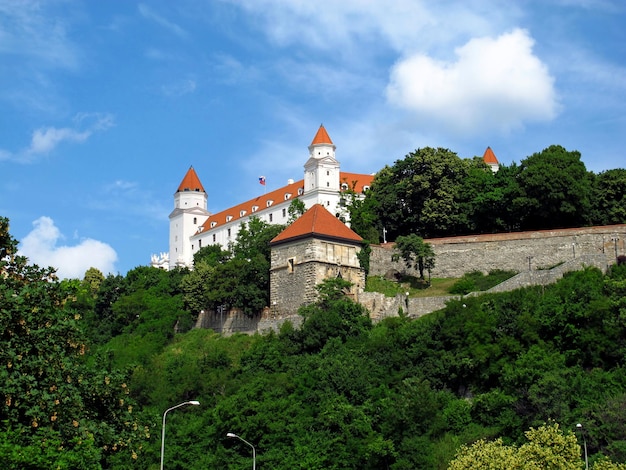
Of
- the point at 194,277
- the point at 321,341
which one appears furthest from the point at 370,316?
the point at 194,277

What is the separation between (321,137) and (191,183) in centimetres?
2194

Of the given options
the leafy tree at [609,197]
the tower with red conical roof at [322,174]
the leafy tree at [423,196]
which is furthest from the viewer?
the tower with red conical roof at [322,174]

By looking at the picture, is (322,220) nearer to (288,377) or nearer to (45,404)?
(288,377)

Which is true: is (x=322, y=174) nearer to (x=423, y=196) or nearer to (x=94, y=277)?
(x=423, y=196)

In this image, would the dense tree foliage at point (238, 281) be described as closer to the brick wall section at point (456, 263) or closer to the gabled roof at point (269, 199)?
the brick wall section at point (456, 263)

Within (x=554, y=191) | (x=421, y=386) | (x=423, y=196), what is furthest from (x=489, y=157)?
(x=421, y=386)

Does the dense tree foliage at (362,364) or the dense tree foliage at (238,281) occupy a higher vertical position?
the dense tree foliage at (238,281)

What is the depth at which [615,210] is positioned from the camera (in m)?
60.9

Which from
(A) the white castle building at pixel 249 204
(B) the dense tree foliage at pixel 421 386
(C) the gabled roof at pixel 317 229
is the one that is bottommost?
(B) the dense tree foliage at pixel 421 386

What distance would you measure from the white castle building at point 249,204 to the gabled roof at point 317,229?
54.0 ft

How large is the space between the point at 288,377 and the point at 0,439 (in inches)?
1046

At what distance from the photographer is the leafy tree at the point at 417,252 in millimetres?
59500

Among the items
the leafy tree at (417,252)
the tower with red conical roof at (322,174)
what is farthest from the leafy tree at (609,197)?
the tower with red conical roof at (322,174)

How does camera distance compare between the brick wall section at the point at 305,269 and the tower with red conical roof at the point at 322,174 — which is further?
the tower with red conical roof at the point at 322,174
